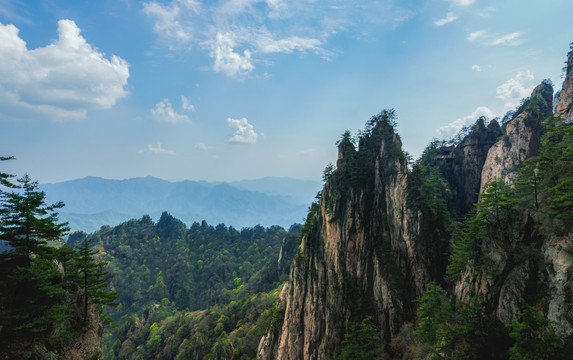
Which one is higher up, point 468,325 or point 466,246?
point 466,246

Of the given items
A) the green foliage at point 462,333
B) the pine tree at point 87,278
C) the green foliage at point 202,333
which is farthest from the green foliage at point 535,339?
the green foliage at point 202,333

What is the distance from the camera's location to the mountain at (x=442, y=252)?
20.9 meters

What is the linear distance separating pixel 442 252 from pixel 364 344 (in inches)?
651

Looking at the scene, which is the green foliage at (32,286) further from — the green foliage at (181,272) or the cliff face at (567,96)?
the green foliage at (181,272)

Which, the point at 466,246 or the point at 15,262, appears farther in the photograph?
the point at 466,246

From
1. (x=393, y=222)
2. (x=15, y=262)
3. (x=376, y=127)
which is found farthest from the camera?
(x=376, y=127)

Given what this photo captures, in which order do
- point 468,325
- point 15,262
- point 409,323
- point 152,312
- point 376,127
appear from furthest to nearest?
point 152,312
point 376,127
point 409,323
point 468,325
point 15,262

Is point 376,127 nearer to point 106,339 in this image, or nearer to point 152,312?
point 152,312

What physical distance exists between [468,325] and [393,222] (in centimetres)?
2028

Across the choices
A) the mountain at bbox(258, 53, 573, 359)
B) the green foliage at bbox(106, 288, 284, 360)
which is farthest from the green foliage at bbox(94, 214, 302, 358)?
the mountain at bbox(258, 53, 573, 359)

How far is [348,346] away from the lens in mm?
35719

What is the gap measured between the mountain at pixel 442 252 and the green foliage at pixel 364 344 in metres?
0.22

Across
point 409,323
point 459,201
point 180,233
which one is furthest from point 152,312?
point 459,201

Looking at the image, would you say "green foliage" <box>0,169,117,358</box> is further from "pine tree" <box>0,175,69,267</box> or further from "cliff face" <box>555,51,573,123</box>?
"cliff face" <box>555,51,573,123</box>
